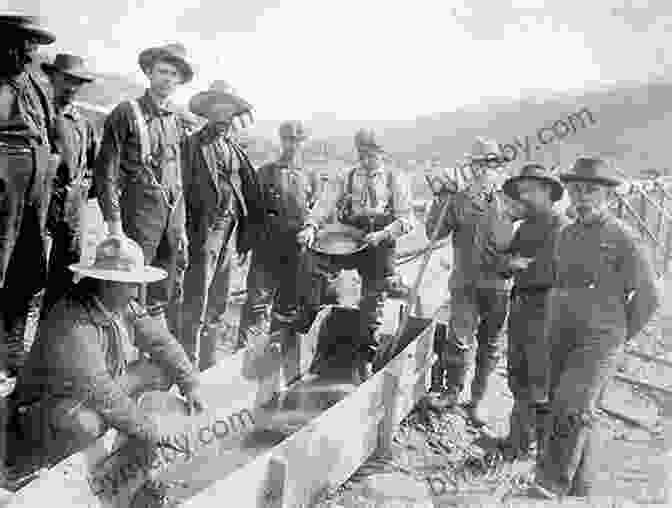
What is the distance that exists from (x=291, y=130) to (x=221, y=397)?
2.47 metres

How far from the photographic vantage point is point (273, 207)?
5617mm

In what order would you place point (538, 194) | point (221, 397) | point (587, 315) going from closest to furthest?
point (587, 315)
point (221, 397)
point (538, 194)

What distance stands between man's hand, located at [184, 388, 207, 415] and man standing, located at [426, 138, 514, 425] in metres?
2.29

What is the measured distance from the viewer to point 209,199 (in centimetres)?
489

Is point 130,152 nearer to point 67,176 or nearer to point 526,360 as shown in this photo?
point 67,176

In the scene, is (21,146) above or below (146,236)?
above

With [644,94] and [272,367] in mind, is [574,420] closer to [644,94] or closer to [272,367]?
[272,367]

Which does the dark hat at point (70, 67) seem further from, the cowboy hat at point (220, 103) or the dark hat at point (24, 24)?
the dark hat at point (24, 24)

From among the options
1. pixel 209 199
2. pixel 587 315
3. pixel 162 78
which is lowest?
pixel 587 315

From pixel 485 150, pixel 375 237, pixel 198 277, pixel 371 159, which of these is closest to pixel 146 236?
pixel 198 277

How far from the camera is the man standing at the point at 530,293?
179 inches

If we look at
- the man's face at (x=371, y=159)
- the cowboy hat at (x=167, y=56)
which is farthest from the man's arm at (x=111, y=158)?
the man's face at (x=371, y=159)

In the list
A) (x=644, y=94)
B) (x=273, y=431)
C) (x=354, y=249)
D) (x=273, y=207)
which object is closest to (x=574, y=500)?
(x=273, y=431)

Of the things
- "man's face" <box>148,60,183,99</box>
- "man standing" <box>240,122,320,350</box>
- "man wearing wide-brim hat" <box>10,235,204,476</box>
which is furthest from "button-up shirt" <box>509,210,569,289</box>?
"man's face" <box>148,60,183,99</box>
